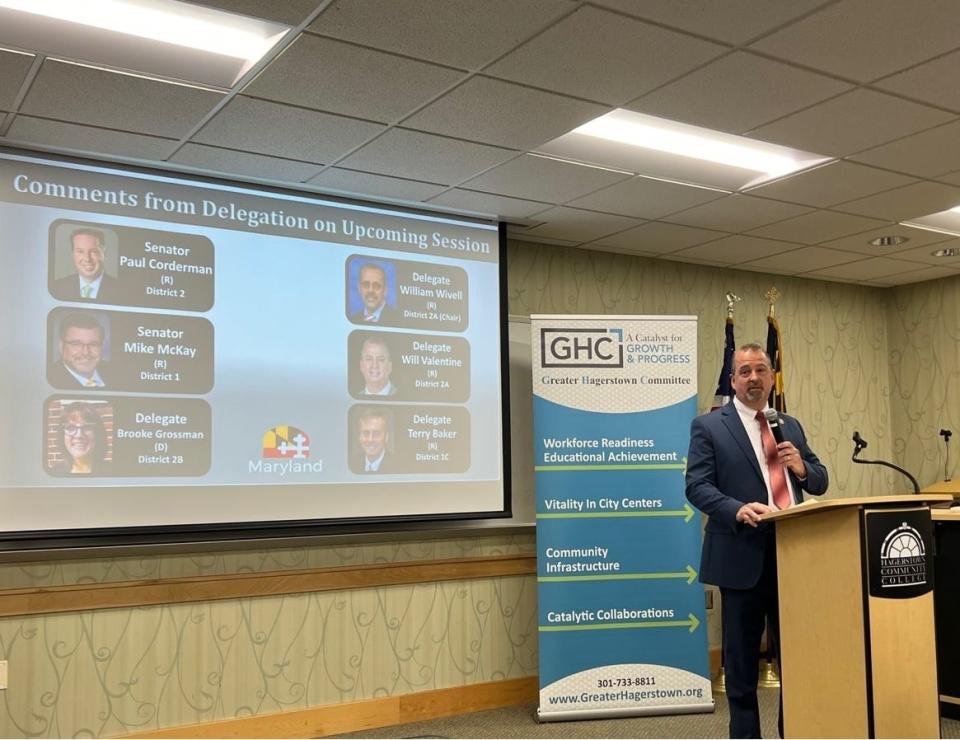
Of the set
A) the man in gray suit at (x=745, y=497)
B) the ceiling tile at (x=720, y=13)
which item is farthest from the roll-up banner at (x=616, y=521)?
the ceiling tile at (x=720, y=13)

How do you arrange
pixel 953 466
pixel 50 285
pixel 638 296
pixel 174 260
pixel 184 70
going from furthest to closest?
1. pixel 953 466
2. pixel 638 296
3. pixel 174 260
4. pixel 50 285
5. pixel 184 70

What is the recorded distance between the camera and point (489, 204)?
4887mm

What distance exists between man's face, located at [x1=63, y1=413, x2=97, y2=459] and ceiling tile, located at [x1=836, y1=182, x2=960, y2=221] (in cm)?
388

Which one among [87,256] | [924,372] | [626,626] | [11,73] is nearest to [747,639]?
[626,626]

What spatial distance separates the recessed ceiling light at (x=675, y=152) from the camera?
3.93 metres

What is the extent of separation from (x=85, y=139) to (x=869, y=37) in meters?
3.01

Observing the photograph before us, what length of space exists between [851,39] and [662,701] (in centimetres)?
340

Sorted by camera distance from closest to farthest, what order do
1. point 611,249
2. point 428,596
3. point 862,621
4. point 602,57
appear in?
point 862,621 < point 602,57 < point 428,596 < point 611,249

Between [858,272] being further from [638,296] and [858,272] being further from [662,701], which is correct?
[662,701]

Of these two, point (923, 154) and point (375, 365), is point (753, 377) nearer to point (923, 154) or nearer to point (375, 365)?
point (923, 154)

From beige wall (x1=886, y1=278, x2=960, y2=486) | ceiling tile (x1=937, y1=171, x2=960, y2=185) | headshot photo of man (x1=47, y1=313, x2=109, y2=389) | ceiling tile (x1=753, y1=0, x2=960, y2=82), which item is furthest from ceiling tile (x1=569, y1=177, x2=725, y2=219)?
beige wall (x1=886, y1=278, x2=960, y2=486)

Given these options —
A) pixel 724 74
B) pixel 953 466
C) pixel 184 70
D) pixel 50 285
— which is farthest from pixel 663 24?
pixel 953 466

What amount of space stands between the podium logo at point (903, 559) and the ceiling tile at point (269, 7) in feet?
7.76

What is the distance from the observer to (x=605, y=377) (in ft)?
16.8
